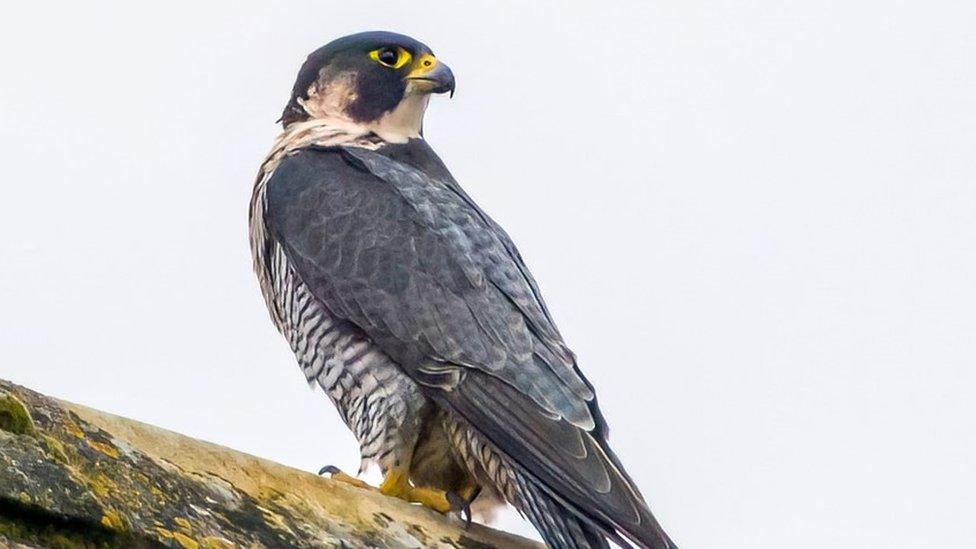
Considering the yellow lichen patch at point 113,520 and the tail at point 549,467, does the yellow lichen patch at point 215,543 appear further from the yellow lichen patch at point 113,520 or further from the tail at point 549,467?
the tail at point 549,467

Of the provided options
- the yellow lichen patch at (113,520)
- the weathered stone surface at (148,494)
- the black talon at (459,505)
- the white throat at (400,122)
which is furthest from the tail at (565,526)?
the white throat at (400,122)

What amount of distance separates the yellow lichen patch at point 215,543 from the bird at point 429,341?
1.12 meters

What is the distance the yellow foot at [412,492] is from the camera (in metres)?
3.73

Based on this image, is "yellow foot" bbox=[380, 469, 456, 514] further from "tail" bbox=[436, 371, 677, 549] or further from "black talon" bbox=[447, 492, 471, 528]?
"tail" bbox=[436, 371, 677, 549]

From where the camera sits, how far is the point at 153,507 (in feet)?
7.55

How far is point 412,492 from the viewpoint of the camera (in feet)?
12.8

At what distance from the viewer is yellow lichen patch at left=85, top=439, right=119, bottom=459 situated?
240 centimetres

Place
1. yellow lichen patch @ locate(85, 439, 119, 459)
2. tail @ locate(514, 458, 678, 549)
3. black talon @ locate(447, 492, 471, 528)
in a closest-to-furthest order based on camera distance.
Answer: yellow lichen patch @ locate(85, 439, 119, 459) < tail @ locate(514, 458, 678, 549) < black talon @ locate(447, 492, 471, 528)

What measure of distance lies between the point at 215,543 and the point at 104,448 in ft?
0.79

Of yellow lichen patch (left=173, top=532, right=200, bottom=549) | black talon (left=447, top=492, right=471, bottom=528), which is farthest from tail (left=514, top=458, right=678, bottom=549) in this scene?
yellow lichen patch (left=173, top=532, right=200, bottom=549)

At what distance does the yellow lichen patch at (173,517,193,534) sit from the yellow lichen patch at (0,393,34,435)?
0.25 m

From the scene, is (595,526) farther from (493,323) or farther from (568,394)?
(493,323)

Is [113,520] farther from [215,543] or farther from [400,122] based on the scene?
[400,122]

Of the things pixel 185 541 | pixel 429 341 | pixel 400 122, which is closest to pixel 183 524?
pixel 185 541
